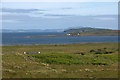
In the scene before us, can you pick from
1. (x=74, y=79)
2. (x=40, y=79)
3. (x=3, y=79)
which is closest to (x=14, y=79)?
(x=3, y=79)

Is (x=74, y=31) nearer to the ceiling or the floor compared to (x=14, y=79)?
nearer to the ceiling

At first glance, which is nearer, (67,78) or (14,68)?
(67,78)

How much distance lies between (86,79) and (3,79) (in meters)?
9.28

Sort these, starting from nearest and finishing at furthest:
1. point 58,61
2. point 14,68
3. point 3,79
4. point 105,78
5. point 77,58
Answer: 1. point 3,79
2. point 105,78
3. point 14,68
4. point 58,61
5. point 77,58

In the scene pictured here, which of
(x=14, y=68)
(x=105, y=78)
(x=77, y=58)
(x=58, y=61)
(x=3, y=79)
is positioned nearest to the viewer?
(x=3, y=79)

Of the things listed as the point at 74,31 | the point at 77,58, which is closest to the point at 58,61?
the point at 77,58

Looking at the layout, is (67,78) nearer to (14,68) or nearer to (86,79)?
(86,79)

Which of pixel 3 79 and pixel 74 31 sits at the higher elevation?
pixel 74 31

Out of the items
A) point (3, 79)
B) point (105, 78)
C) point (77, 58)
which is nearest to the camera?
point (3, 79)

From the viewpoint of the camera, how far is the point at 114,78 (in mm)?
22609

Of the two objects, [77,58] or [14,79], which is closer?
[14,79]

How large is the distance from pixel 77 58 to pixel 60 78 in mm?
21212

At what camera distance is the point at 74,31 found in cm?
12775

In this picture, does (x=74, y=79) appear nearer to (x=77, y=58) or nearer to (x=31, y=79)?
(x=31, y=79)
